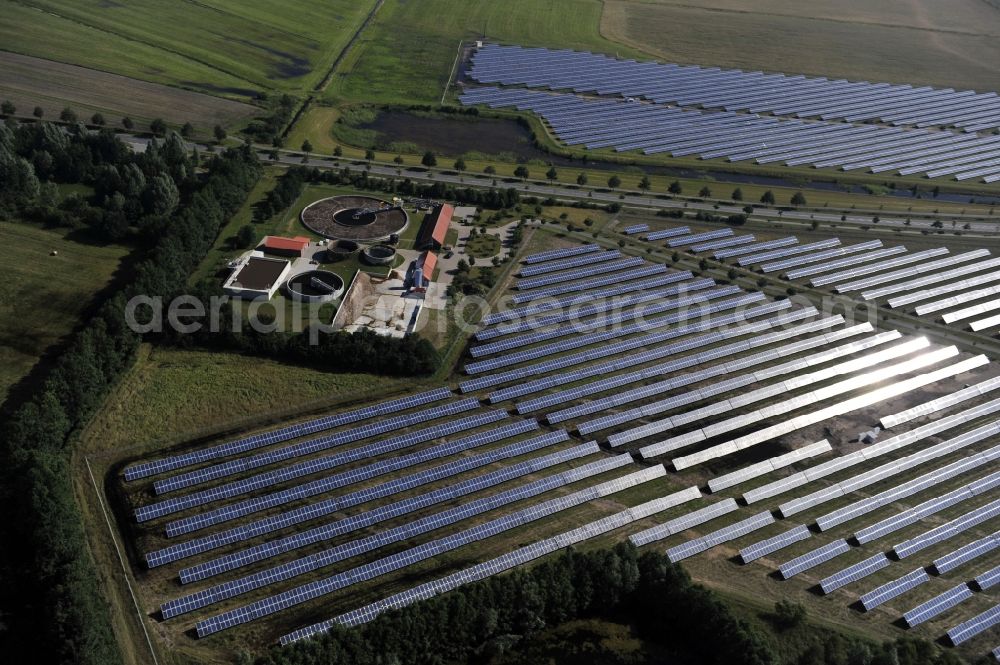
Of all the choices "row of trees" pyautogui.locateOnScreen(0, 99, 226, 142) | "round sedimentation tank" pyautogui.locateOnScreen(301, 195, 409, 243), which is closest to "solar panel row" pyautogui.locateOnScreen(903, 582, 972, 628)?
"round sedimentation tank" pyautogui.locateOnScreen(301, 195, 409, 243)

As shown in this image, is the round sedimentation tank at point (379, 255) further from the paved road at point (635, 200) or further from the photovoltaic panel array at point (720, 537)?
the photovoltaic panel array at point (720, 537)

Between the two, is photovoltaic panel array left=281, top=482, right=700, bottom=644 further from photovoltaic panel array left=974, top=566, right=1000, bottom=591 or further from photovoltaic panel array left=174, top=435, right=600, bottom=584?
photovoltaic panel array left=974, top=566, right=1000, bottom=591

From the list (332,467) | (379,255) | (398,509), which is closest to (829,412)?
(398,509)

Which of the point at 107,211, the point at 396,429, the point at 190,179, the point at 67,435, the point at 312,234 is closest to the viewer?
the point at 67,435

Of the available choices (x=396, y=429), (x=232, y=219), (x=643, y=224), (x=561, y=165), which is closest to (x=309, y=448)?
(x=396, y=429)

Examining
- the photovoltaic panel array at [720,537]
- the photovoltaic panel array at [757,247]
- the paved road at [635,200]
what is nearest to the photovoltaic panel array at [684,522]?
the photovoltaic panel array at [720,537]

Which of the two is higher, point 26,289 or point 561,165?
point 561,165

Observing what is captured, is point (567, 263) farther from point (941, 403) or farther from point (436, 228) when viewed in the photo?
point (941, 403)

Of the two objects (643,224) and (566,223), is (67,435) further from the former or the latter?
(643,224)
